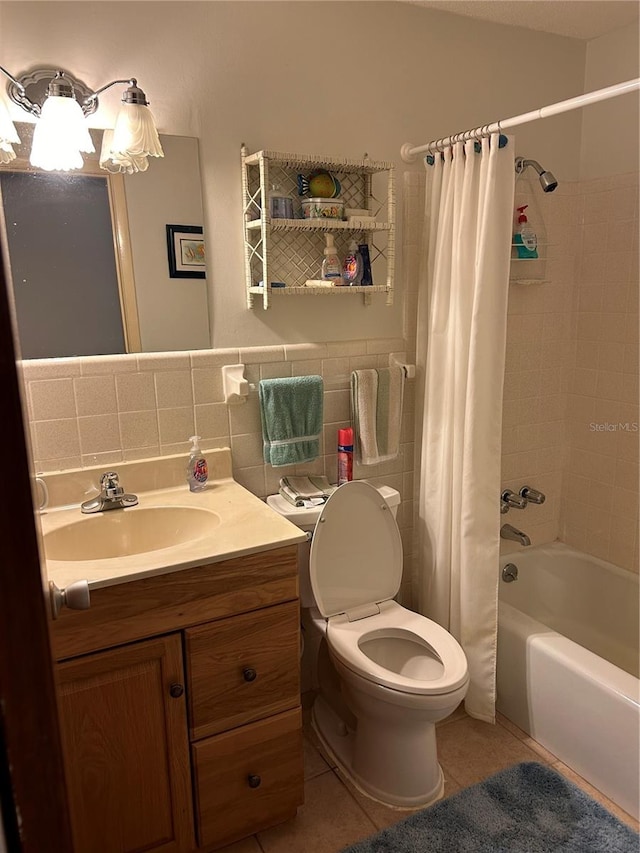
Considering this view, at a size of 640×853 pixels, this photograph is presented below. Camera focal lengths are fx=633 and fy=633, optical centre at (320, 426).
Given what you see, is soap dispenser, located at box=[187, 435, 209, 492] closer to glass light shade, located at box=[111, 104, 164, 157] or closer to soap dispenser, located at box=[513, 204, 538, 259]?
glass light shade, located at box=[111, 104, 164, 157]

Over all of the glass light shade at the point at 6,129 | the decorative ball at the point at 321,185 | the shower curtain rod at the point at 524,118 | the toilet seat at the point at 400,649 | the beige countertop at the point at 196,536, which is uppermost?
the shower curtain rod at the point at 524,118

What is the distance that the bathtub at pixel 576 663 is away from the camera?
1.84m

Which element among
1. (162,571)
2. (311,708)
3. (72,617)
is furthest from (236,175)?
(311,708)

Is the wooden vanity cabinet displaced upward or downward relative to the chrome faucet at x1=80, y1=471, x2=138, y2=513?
downward

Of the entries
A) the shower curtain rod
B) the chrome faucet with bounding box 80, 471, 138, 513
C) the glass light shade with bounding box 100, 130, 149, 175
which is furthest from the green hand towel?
the shower curtain rod

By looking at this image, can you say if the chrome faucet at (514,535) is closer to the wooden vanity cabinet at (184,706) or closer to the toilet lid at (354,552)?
the toilet lid at (354,552)

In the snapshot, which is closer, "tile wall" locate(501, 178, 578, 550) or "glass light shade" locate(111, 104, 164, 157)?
"glass light shade" locate(111, 104, 164, 157)

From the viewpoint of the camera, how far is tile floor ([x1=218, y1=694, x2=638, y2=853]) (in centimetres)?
176

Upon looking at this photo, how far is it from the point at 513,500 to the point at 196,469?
4.55ft

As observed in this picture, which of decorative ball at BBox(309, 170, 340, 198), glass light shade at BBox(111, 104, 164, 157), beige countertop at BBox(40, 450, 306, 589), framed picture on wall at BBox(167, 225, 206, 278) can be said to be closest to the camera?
beige countertop at BBox(40, 450, 306, 589)

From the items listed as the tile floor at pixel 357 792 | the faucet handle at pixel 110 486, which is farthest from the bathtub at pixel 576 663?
the faucet handle at pixel 110 486

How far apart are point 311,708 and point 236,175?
6.03 ft

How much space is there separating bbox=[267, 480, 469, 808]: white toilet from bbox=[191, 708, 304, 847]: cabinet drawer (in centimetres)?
25

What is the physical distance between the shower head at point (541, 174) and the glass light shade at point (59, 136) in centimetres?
136
